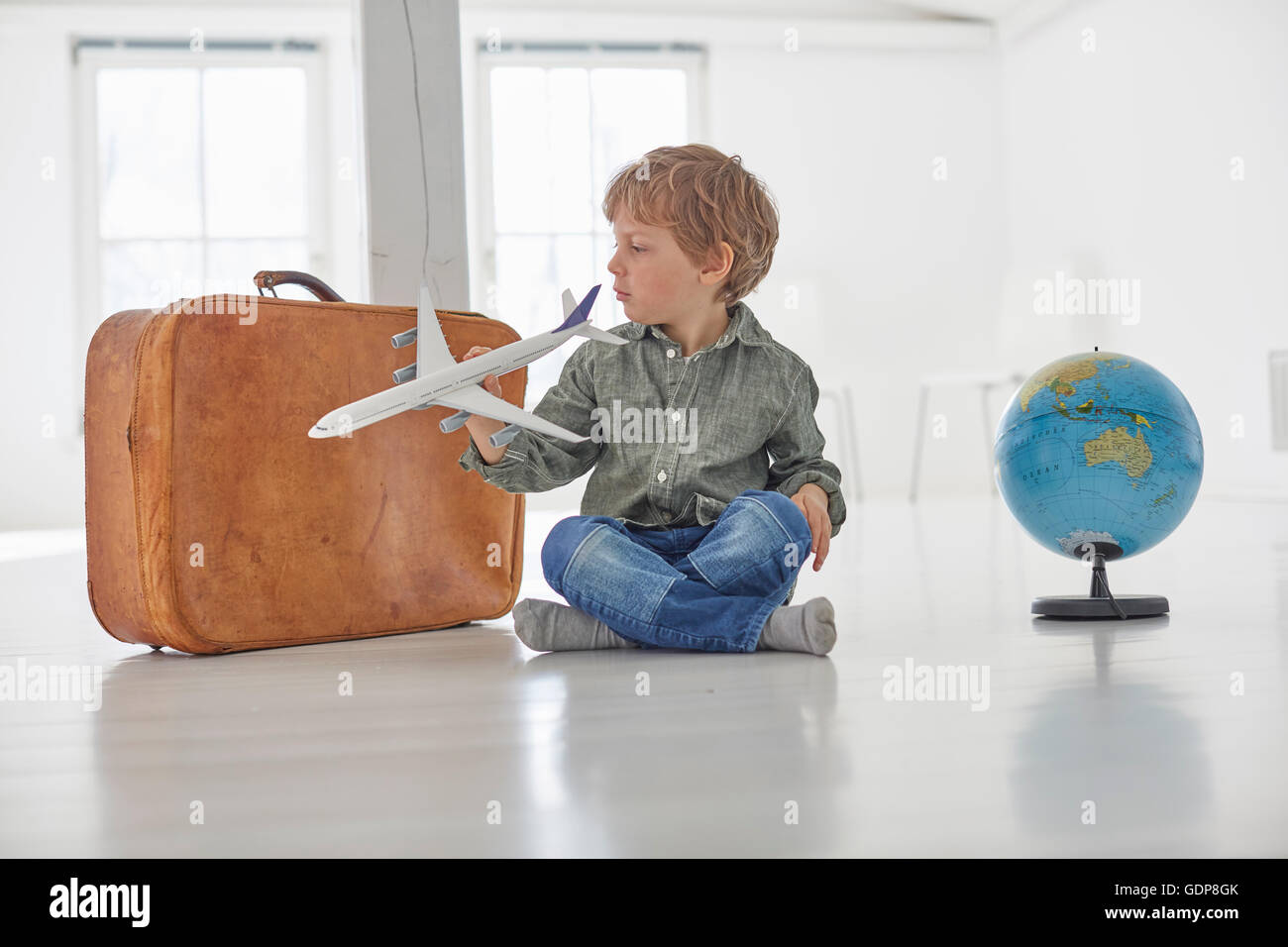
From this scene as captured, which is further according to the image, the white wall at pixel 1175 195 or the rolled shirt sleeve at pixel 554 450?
the white wall at pixel 1175 195

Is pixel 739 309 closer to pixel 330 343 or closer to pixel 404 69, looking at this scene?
pixel 330 343

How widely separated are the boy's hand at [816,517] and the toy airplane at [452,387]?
28cm

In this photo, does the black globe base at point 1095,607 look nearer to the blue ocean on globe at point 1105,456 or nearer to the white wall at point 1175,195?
the blue ocean on globe at point 1105,456

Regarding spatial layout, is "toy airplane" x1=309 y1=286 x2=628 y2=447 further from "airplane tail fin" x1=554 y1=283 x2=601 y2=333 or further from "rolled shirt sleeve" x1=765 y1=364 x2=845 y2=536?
"rolled shirt sleeve" x1=765 y1=364 x2=845 y2=536

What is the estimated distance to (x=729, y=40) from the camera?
6430 millimetres

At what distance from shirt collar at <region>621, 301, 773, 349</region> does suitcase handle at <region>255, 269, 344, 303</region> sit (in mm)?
405

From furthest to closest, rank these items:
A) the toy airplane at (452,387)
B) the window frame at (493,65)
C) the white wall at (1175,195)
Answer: the window frame at (493,65) → the white wall at (1175,195) → the toy airplane at (452,387)

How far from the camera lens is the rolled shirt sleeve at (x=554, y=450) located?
1487mm

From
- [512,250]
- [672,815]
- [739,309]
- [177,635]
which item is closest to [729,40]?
[512,250]

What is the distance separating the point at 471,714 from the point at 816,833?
18.3 inches

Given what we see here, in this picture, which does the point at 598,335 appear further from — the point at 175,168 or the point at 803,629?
the point at 175,168

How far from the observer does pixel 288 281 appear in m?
1.62

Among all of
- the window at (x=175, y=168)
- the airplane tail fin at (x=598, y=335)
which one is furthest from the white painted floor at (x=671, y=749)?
the window at (x=175, y=168)

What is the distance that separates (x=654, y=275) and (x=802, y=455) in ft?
0.99
